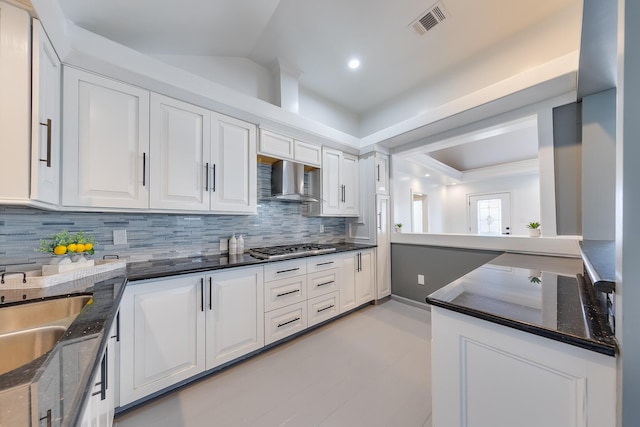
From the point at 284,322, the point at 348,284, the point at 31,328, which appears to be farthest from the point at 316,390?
the point at 31,328

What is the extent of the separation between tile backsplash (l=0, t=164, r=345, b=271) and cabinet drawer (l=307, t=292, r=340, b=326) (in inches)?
33.8

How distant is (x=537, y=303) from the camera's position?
0.91 m

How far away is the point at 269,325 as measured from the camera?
205 centimetres

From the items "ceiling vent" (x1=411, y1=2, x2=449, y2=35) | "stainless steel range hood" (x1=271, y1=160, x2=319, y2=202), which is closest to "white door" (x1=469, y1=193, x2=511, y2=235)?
"ceiling vent" (x1=411, y1=2, x2=449, y2=35)

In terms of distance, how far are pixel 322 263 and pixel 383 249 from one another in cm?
118

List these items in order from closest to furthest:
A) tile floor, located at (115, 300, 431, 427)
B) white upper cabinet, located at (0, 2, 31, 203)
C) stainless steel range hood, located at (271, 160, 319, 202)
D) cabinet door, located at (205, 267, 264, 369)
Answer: white upper cabinet, located at (0, 2, 31, 203), tile floor, located at (115, 300, 431, 427), cabinet door, located at (205, 267, 264, 369), stainless steel range hood, located at (271, 160, 319, 202)

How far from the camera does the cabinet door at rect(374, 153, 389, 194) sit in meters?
3.24

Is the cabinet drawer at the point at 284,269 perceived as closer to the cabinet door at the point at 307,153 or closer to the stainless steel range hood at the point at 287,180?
the stainless steel range hood at the point at 287,180

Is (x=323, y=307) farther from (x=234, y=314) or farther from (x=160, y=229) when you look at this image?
(x=160, y=229)

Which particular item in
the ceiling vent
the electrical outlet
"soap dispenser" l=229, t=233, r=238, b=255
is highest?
the ceiling vent

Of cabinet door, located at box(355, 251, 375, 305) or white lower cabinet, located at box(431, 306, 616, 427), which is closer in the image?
white lower cabinet, located at box(431, 306, 616, 427)

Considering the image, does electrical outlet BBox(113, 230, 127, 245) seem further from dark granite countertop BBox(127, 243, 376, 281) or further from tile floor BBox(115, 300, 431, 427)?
tile floor BBox(115, 300, 431, 427)

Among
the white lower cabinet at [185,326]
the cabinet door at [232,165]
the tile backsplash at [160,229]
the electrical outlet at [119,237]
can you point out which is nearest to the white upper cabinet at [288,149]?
the cabinet door at [232,165]

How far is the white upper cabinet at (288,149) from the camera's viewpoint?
2.38 m
